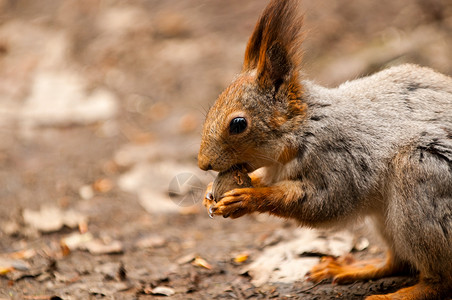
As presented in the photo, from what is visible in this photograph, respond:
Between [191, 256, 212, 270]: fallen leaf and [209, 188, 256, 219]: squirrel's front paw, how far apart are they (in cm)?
93

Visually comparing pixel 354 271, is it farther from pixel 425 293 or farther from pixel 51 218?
pixel 51 218

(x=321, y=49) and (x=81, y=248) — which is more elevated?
(x=321, y=49)

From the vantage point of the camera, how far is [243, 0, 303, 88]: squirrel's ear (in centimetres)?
280

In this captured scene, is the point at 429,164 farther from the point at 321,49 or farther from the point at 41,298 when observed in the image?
the point at 321,49

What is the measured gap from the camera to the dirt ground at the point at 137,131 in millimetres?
3379

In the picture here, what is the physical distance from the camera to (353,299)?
2.95 metres

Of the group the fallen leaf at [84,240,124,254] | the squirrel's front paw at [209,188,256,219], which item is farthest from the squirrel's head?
the fallen leaf at [84,240,124,254]

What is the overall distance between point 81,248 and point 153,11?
178 inches

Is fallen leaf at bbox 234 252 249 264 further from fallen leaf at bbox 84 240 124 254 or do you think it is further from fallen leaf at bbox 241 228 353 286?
fallen leaf at bbox 84 240 124 254

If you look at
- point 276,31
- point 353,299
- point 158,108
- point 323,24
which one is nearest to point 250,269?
point 353,299

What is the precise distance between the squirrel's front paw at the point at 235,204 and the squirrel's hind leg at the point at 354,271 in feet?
2.66

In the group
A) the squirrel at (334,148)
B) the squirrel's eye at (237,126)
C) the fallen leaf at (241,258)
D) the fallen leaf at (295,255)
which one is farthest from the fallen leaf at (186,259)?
the squirrel's eye at (237,126)

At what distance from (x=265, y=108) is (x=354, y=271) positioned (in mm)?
1125

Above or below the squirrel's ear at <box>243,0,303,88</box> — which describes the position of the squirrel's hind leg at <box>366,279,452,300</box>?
below
